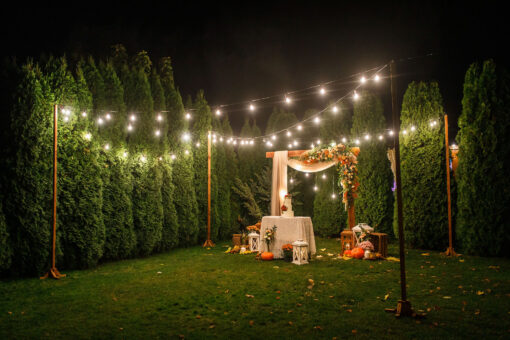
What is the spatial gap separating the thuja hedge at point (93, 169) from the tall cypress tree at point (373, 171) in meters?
5.31

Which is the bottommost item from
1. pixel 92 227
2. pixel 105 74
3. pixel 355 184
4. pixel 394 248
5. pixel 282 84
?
pixel 394 248

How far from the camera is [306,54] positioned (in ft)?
37.2

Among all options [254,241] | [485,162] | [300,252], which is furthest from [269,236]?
[485,162]

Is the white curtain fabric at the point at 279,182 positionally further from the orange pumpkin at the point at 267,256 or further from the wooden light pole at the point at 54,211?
the wooden light pole at the point at 54,211

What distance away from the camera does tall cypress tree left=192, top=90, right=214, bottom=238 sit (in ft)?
33.4

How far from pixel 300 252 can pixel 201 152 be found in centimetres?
512

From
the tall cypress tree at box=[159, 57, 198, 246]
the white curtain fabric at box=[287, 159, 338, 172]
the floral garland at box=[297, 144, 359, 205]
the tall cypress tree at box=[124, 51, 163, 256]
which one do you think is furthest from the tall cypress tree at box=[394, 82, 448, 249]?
the tall cypress tree at box=[124, 51, 163, 256]

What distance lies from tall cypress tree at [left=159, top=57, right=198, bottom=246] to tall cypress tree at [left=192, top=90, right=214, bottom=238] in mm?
459

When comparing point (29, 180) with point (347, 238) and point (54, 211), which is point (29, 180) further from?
point (347, 238)

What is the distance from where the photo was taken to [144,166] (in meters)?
8.05

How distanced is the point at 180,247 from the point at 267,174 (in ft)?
16.9

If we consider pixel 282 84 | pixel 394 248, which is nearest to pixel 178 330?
pixel 394 248

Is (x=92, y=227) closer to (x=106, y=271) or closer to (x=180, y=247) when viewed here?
(x=106, y=271)

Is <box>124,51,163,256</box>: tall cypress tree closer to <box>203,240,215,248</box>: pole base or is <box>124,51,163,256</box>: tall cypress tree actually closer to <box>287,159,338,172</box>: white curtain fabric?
<box>203,240,215,248</box>: pole base
